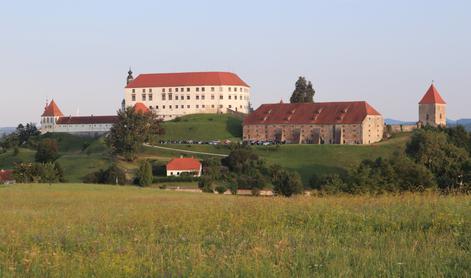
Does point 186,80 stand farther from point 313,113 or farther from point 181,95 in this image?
point 313,113

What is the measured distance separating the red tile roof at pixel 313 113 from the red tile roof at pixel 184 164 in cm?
3582

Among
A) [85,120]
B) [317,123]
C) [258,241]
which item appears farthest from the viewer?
[85,120]

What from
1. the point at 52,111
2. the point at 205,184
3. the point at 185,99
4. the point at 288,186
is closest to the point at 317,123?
the point at 185,99

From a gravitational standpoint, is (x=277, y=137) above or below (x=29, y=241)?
above

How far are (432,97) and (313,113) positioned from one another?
80.5 feet

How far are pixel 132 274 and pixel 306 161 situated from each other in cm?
9086

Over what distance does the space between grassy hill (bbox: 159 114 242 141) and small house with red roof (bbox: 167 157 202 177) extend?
32078 millimetres

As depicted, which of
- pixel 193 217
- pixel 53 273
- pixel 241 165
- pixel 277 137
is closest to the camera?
pixel 53 273

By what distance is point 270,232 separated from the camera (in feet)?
49.1

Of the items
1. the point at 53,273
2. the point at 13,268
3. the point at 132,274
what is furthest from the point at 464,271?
the point at 13,268

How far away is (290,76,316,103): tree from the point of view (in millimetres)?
143000

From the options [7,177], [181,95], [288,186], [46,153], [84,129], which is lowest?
[288,186]

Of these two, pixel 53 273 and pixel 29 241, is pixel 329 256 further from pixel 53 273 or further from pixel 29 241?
pixel 29 241

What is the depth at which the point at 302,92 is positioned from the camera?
470 feet
